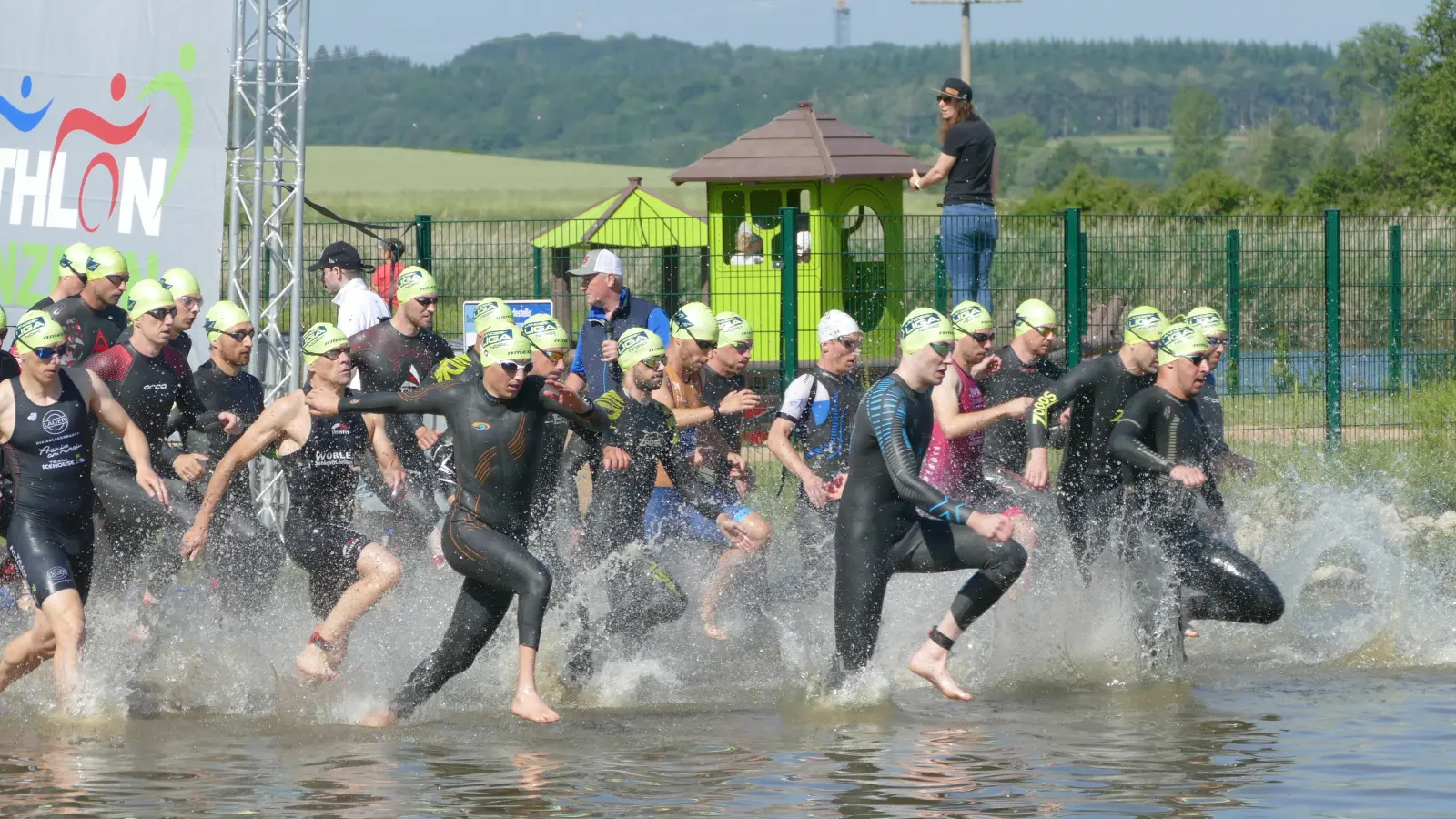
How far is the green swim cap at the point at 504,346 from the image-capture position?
27.0 ft

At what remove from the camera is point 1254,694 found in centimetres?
909

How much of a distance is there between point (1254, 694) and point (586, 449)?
11.5 ft

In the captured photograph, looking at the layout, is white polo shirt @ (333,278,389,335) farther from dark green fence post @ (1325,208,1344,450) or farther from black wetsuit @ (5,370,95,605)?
dark green fence post @ (1325,208,1344,450)

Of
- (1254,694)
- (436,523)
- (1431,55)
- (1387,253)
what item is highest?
(1431,55)

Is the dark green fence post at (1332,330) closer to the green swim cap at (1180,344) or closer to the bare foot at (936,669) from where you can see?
the green swim cap at (1180,344)

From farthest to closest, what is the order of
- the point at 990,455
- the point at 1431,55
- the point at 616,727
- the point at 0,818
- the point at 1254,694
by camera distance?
1. the point at 1431,55
2. the point at 990,455
3. the point at 1254,694
4. the point at 616,727
5. the point at 0,818

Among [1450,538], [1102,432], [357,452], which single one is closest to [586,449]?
[357,452]

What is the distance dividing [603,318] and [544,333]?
2845mm

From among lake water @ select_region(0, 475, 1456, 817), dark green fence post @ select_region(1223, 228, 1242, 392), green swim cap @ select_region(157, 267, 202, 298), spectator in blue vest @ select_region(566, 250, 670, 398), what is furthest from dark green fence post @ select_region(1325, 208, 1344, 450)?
green swim cap @ select_region(157, 267, 202, 298)

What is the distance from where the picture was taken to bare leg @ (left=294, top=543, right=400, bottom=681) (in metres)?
8.87

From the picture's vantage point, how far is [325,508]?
29.7 feet

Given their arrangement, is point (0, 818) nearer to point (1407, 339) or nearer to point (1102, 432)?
point (1102, 432)

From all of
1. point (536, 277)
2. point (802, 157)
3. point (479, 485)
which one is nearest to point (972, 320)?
point (479, 485)

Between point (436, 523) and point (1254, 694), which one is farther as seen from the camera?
point (436, 523)
